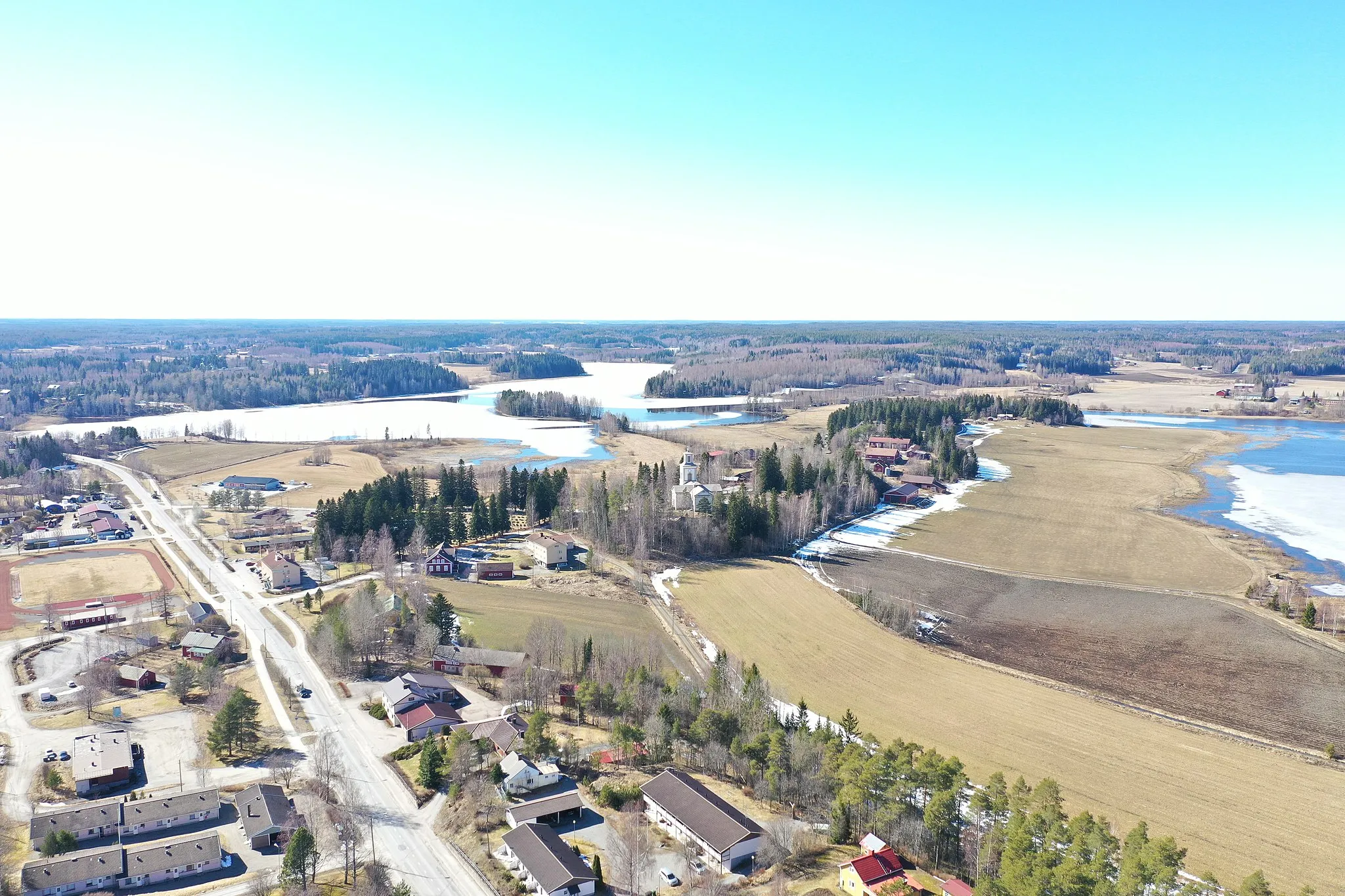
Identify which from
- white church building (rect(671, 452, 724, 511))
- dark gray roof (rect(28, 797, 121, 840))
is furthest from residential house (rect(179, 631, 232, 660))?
white church building (rect(671, 452, 724, 511))

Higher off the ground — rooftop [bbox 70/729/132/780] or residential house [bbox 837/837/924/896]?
residential house [bbox 837/837/924/896]

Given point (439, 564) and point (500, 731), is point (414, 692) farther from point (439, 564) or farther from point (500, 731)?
point (439, 564)

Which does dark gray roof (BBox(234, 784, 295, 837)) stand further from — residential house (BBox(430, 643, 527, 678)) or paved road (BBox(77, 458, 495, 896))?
residential house (BBox(430, 643, 527, 678))

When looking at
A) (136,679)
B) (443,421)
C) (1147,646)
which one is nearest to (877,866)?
(1147,646)

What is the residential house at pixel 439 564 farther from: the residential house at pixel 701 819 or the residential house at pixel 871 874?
the residential house at pixel 871 874

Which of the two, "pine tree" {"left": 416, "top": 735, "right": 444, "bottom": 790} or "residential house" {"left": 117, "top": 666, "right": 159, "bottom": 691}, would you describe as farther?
"residential house" {"left": 117, "top": 666, "right": 159, "bottom": 691}

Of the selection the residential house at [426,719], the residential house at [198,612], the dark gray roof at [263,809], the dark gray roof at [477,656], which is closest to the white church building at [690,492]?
the dark gray roof at [477,656]
